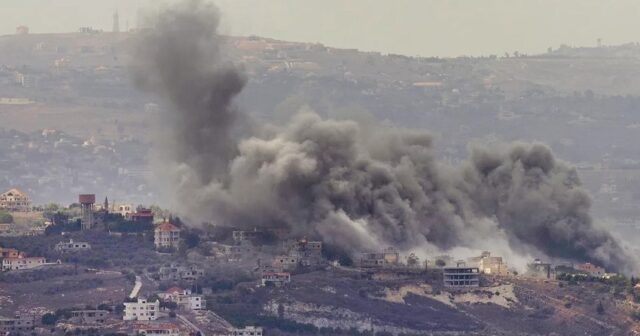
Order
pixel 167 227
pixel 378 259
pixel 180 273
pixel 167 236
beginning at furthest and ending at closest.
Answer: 1. pixel 167 227
2. pixel 167 236
3. pixel 378 259
4. pixel 180 273

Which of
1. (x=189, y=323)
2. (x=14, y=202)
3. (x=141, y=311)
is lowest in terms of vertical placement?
(x=189, y=323)

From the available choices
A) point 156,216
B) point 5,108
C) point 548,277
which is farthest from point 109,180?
point 548,277

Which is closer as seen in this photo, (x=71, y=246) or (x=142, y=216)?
(x=71, y=246)

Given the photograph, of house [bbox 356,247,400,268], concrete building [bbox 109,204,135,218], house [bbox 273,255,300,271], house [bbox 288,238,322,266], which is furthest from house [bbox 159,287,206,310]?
concrete building [bbox 109,204,135,218]

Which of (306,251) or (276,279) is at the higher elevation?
(306,251)

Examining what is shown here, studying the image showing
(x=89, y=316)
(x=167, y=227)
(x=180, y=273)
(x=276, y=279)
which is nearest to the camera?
(x=89, y=316)

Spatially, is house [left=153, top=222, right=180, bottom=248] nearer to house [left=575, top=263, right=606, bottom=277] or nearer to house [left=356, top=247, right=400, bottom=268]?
house [left=356, top=247, right=400, bottom=268]

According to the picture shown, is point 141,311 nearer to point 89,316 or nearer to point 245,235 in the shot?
point 89,316

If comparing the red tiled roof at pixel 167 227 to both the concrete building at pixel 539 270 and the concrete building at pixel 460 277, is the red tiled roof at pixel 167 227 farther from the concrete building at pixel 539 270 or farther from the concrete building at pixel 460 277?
the concrete building at pixel 539 270

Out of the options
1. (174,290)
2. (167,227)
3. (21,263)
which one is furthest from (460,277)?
(21,263)
